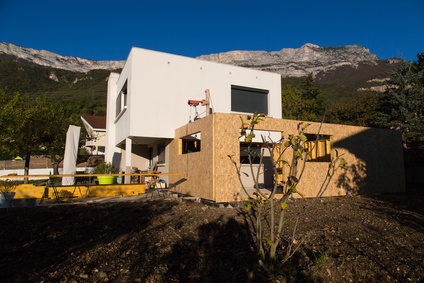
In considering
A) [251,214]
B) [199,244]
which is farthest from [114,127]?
[199,244]

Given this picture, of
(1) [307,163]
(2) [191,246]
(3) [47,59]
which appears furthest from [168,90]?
(3) [47,59]

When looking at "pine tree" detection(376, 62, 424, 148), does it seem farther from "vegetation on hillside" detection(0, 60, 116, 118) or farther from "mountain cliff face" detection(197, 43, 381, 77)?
"mountain cliff face" detection(197, 43, 381, 77)

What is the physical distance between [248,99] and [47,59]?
12968 cm

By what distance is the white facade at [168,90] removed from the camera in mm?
10758

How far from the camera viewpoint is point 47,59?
378 feet

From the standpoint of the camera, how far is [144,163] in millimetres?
15289

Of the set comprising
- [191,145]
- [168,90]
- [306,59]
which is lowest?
[191,145]

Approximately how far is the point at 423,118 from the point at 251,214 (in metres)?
19.1

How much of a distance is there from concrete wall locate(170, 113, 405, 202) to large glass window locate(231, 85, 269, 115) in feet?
12.2

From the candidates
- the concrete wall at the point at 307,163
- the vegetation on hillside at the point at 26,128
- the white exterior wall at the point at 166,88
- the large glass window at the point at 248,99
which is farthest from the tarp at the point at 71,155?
the vegetation on hillside at the point at 26,128

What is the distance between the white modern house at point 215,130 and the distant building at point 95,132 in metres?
15.7

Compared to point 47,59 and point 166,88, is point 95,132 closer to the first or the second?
point 166,88

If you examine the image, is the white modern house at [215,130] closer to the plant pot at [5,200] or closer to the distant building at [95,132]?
the plant pot at [5,200]

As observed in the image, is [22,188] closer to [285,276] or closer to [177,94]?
[177,94]
